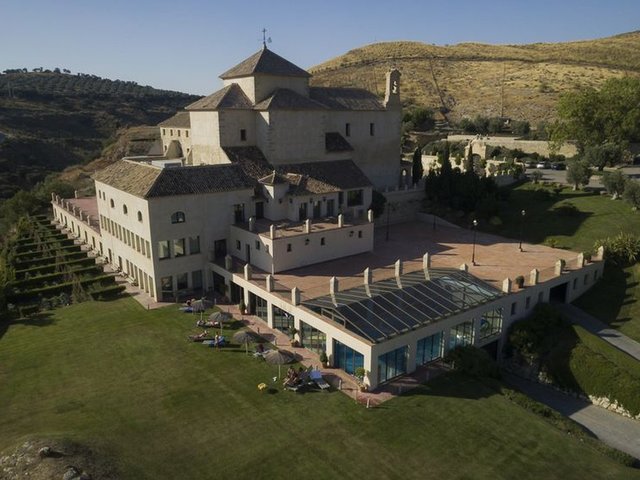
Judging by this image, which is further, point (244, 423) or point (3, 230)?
point (3, 230)

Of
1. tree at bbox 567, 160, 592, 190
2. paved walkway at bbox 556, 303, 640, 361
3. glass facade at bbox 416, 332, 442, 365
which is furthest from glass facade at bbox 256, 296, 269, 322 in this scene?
tree at bbox 567, 160, 592, 190

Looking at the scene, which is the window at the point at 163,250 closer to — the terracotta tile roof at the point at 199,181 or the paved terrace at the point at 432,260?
the terracotta tile roof at the point at 199,181

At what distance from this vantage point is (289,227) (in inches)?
1688

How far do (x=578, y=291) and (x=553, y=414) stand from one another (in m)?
17.0

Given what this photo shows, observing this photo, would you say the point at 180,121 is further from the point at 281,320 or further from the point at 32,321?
the point at 281,320

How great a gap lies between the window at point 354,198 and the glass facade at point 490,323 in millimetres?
19859

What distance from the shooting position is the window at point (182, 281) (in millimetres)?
41156

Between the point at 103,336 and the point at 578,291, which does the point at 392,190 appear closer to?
the point at 578,291

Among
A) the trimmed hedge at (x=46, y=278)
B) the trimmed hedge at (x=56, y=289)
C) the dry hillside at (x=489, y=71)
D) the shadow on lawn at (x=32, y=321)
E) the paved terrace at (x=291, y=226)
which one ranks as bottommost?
the shadow on lawn at (x=32, y=321)

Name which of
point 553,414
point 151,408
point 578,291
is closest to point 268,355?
point 151,408

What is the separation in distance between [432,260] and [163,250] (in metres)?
23.5

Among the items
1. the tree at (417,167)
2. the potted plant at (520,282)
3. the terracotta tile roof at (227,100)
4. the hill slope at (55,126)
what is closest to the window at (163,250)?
the terracotta tile roof at (227,100)

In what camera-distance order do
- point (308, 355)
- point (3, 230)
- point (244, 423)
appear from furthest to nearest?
1. point (3, 230)
2. point (308, 355)
3. point (244, 423)

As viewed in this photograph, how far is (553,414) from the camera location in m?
27.3
